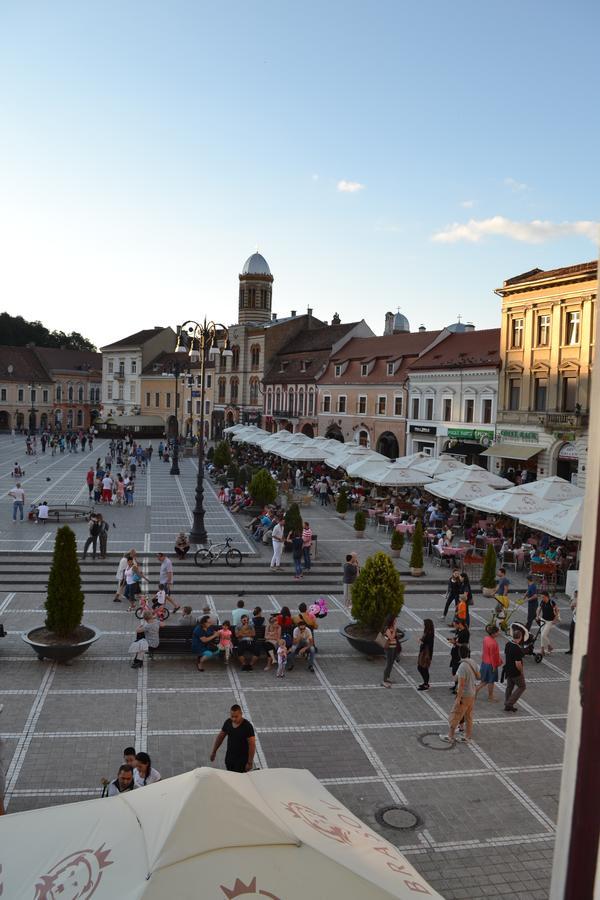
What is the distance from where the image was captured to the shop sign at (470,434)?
4184 centimetres

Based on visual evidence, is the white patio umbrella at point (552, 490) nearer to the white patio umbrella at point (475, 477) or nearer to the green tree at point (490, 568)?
the white patio umbrella at point (475, 477)

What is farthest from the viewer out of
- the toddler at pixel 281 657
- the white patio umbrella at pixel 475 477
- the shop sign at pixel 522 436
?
the shop sign at pixel 522 436

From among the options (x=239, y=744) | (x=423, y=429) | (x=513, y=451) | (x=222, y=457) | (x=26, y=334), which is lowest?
(x=239, y=744)

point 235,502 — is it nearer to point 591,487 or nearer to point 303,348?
point 591,487

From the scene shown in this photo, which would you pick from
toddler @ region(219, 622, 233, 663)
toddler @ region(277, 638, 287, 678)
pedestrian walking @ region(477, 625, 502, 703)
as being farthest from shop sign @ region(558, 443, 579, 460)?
toddler @ region(219, 622, 233, 663)

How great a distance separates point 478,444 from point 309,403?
73.1 feet

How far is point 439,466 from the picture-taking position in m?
31.0

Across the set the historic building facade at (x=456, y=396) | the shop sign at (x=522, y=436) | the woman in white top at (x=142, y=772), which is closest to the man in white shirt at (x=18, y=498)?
the woman in white top at (x=142, y=772)

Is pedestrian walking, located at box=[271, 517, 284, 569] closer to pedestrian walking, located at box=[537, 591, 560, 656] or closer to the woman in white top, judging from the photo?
pedestrian walking, located at box=[537, 591, 560, 656]

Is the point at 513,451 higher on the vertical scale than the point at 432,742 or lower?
higher

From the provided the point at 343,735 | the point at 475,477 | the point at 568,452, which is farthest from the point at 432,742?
the point at 568,452

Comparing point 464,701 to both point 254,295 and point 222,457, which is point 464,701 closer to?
point 222,457

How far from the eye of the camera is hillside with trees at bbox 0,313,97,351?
346 ft

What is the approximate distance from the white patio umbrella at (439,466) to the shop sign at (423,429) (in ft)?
48.1
